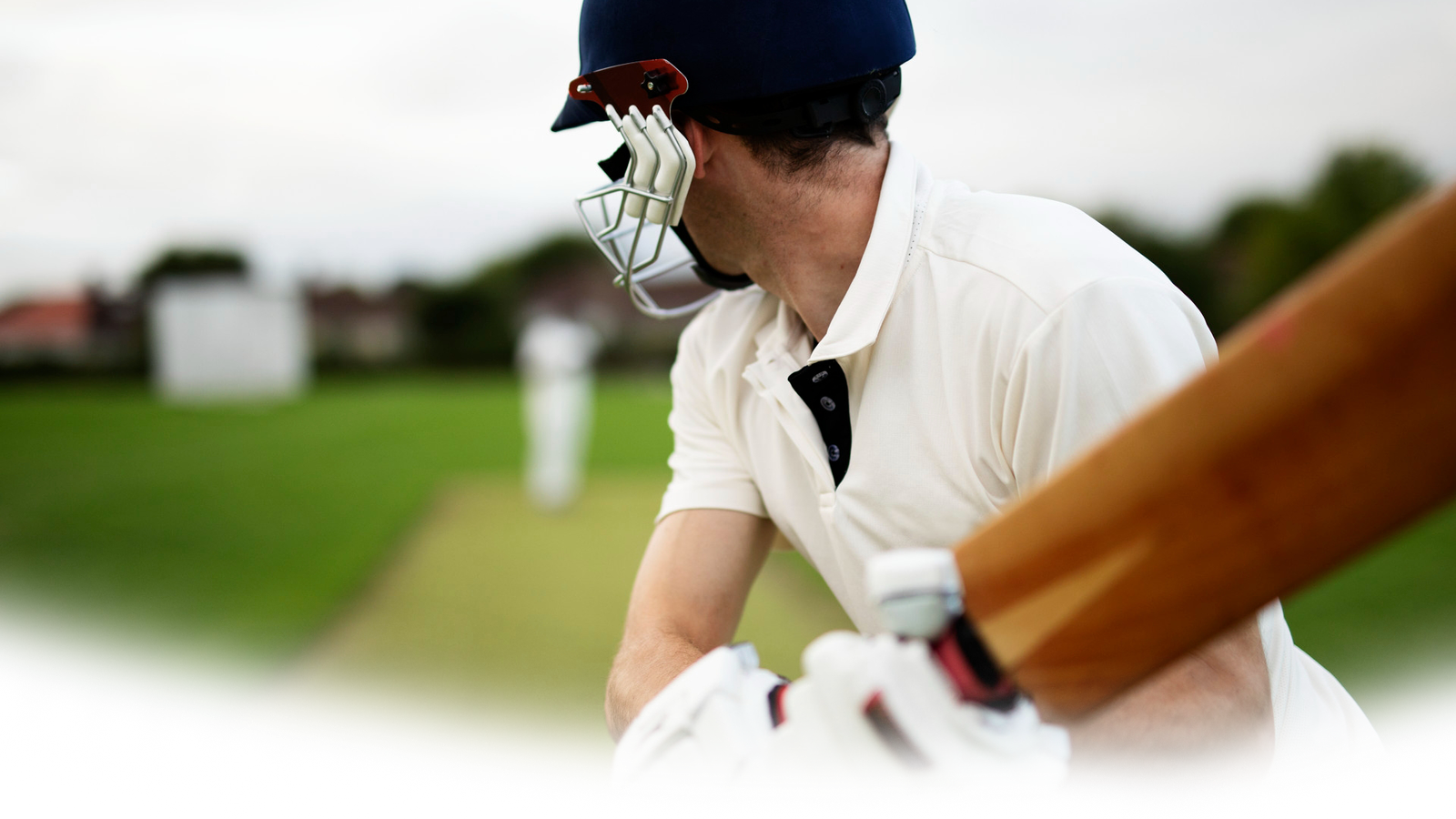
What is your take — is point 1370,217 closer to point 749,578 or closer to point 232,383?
point 749,578

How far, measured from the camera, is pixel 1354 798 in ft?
2.62

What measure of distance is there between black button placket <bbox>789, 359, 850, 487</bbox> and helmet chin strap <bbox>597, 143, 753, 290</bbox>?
0.28 metres

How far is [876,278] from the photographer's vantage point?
54.2 inches

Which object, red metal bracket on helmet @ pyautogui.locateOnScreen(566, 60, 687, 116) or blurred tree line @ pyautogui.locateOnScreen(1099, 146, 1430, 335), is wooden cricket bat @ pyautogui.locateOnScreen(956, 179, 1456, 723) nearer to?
red metal bracket on helmet @ pyautogui.locateOnScreen(566, 60, 687, 116)

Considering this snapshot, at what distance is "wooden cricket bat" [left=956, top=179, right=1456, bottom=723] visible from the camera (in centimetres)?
53

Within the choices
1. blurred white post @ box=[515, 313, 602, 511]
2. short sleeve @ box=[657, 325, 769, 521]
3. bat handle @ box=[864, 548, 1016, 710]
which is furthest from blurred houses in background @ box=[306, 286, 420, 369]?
bat handle @ box=[864, 548, 1016, 710]

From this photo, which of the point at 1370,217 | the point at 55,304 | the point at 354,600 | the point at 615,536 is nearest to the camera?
the point at 354,600

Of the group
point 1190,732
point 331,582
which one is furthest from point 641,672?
point 331,582

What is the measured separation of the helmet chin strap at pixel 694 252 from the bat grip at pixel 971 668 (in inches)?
40.5

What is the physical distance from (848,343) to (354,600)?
6.09 meters

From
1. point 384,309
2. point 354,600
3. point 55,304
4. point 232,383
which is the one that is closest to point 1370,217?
point 354,600

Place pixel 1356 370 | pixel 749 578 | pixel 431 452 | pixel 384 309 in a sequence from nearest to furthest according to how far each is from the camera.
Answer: pixel 1356 370
pixel 749 578
pixel 431 452
pixel 384 309

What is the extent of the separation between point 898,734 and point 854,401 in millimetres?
780

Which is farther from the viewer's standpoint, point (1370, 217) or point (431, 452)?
point (1370, 217)
